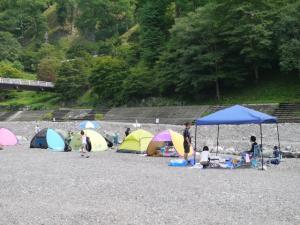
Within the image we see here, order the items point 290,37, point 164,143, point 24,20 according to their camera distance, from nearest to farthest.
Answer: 1. point 164,143
2. point 290,37
3. point 24,20

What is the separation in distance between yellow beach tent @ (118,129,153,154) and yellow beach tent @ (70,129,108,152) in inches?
85.6

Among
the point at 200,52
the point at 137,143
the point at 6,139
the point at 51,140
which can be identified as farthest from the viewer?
the point at 200,52

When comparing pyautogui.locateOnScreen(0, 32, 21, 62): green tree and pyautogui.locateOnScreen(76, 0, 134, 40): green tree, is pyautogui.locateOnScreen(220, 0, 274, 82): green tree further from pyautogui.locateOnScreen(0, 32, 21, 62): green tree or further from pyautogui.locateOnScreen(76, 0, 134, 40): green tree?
pyautogui.locateOnScreen(76, 0, 134, 40): green tree

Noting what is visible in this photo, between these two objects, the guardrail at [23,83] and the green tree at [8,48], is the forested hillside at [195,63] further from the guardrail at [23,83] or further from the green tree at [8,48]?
the green tree at [8,48]

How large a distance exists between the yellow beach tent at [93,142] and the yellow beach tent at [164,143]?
4.84 meters

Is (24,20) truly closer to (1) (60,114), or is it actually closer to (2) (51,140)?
(1) (60,114)

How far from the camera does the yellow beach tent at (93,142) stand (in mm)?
26422

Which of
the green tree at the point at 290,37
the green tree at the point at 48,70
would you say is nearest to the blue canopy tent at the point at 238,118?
the green tree at the point at 290,37

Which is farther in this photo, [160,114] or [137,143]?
[160,114]

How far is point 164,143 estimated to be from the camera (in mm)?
22406

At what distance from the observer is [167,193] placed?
12.1m

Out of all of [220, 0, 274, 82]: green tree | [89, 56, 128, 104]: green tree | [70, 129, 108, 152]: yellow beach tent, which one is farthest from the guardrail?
[70, 129, 108, 152]: yellow beach tent

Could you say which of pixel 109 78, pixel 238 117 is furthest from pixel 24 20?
pixel 238 117

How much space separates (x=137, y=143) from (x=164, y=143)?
2223mm
